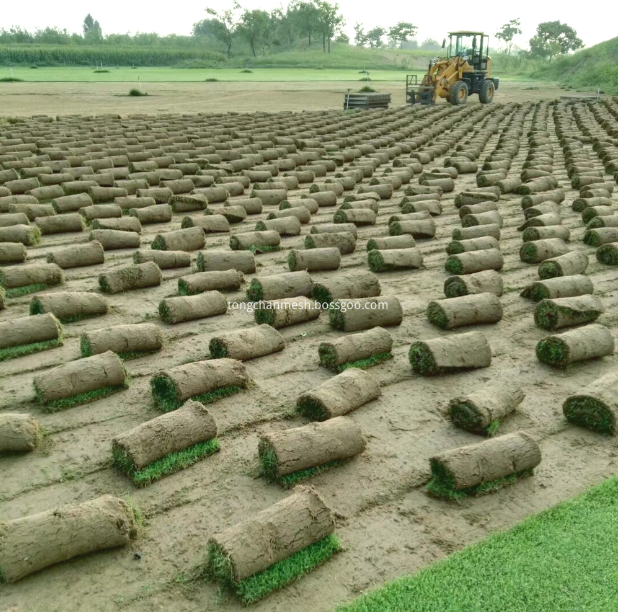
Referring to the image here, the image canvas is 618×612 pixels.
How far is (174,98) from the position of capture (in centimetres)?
3766

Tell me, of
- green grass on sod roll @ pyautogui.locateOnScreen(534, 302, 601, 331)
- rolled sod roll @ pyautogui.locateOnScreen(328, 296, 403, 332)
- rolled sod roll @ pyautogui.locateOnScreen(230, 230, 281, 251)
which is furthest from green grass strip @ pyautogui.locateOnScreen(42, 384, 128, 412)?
green grass on sod roll @ pyautogui.locateOnScreen(534, 302, 601, 331)

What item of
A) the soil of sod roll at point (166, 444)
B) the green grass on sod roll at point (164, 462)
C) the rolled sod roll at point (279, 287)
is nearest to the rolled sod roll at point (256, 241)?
the rolled sod roll at point (279, 287)

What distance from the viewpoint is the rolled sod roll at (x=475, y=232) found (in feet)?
30.0

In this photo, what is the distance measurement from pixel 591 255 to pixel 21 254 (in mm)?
7876

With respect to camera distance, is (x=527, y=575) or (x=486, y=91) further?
(x=486, y=91)

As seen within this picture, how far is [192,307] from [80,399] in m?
1.82

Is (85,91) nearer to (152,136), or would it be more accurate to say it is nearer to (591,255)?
(152,136)

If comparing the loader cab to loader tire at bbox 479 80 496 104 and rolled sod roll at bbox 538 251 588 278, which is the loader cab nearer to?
loader tire at bbox 479 80 496 104

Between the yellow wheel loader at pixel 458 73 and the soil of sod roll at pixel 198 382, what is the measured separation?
29.2 meters

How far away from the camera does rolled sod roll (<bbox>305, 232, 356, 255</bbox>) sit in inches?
340

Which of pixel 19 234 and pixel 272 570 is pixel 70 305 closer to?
pixel 19 234

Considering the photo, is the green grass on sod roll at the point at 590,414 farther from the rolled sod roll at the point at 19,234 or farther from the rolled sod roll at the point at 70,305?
the rolled sod roll at the point at 19,234

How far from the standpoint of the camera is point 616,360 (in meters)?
5.97

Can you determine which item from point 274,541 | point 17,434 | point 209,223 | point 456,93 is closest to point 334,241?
point 209,223
